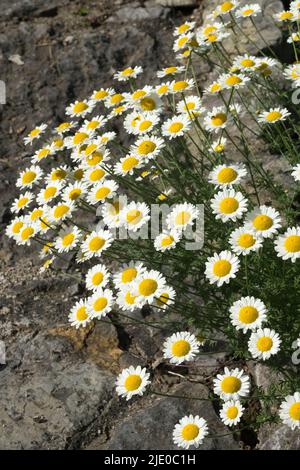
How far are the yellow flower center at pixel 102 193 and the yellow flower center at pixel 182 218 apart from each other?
1.62 feet

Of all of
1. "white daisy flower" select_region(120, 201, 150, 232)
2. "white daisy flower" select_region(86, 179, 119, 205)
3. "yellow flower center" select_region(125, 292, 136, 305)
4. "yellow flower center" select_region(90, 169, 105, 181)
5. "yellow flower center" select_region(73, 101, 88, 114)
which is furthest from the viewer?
"yellow flower center" select_region(73, 101, 88, 114)

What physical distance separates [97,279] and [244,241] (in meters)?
0.92

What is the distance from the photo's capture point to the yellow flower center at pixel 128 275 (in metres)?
3.89

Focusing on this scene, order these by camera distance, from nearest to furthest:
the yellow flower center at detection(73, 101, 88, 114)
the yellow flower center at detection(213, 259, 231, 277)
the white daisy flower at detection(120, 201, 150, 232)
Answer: the yellow flower center at detection(213, 259, 231, 277)
the white daisy flower at detection(120, 201, 150, 232)
the yellow flower center at detection(73, 101, 88, 114)

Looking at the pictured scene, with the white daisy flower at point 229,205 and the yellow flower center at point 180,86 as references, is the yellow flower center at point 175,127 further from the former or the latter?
the white daisy flower at point 229,205

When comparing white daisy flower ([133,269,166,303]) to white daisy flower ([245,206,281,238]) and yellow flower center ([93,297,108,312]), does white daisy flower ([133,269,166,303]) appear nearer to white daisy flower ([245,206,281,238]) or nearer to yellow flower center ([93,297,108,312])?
yellow flower center ([93,297,108,312])

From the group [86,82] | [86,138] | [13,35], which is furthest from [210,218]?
[13,35]

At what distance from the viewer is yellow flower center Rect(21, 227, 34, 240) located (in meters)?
4.44

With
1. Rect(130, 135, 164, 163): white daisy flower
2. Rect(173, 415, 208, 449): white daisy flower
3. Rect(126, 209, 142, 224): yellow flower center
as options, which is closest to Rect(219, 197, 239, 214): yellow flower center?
Rect(126, 209, 142, 224): yellow flower center

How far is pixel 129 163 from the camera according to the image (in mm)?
4266

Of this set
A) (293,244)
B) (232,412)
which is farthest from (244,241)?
(232,412)

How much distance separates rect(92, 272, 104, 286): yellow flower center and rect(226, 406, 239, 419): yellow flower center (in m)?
1.03

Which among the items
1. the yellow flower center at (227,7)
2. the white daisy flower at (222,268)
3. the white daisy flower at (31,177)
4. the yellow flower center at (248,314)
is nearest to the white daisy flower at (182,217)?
the white daisy flower at (222,268)

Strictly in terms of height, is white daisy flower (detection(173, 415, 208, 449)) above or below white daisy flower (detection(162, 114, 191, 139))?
below
